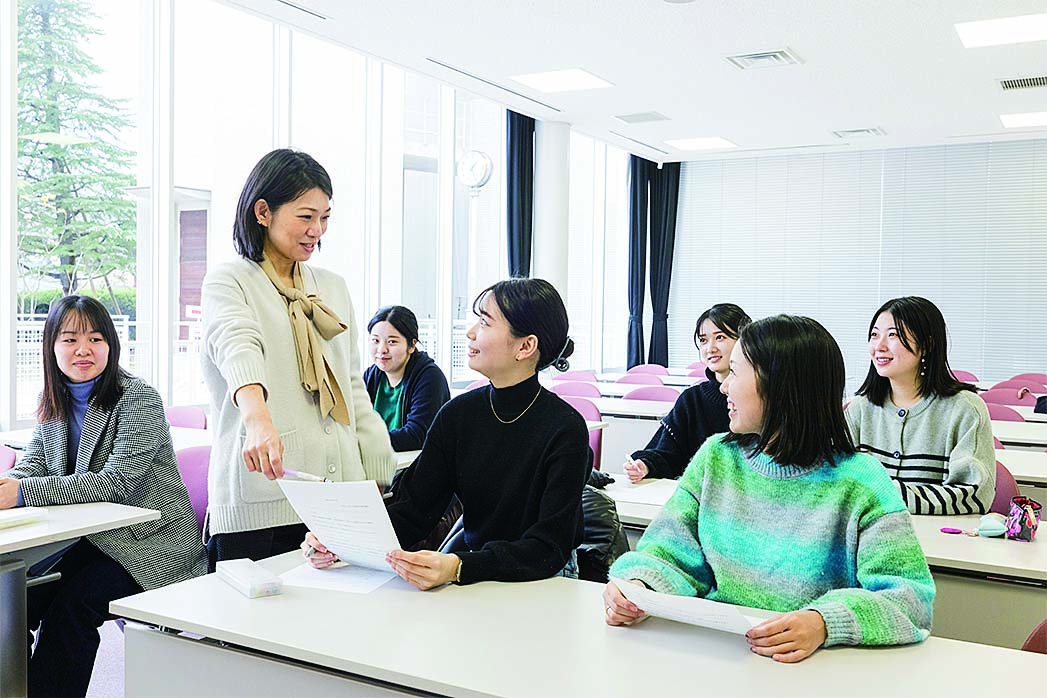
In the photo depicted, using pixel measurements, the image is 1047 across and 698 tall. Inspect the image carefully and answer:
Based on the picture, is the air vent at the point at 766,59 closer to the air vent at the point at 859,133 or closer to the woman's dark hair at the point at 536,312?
the air vent at the point at 859,133

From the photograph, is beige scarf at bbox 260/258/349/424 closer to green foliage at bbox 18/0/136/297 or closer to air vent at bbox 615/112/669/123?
green foliage at bbox 18/0/136/297

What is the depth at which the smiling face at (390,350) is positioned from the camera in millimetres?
3982

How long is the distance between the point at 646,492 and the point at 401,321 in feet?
4.68

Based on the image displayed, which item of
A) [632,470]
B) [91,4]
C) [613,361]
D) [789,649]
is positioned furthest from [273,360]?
[613,361]

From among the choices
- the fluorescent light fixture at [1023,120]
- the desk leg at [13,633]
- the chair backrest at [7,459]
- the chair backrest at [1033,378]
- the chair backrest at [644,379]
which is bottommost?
the desk leg at [13,633]

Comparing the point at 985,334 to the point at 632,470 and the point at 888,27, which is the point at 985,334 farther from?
the point at 632,470

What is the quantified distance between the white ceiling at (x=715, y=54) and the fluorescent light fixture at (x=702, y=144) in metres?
0.78

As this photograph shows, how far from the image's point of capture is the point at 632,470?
10.8 feet

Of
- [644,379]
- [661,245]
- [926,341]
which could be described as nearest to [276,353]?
[926,341]

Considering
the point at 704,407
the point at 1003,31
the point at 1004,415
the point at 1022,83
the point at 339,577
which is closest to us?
the point at 339,577

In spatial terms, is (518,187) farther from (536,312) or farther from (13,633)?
(13,633)

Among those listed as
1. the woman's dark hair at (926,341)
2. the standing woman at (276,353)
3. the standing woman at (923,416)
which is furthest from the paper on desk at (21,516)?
the woman's dark hair at (926,341)

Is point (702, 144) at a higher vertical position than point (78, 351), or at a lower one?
higher

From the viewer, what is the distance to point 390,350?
4000 mm
